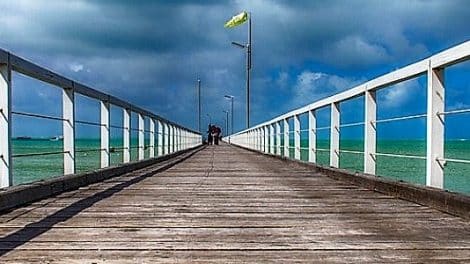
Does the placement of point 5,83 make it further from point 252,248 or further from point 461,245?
point 461,245

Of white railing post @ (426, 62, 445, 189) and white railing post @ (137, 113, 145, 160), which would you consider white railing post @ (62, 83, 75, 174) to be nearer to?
white railing post @ (426, 62, 445, 189)

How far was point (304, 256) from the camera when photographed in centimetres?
243

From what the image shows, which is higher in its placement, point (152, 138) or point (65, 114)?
point (65, 114)

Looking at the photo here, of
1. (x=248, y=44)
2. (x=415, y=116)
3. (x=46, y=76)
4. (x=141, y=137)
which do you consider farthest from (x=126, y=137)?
(x=248, y=44)

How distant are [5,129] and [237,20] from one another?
25.1 metres

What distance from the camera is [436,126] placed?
12.6 feet

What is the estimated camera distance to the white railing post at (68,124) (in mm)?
5277

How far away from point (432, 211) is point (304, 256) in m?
1.55

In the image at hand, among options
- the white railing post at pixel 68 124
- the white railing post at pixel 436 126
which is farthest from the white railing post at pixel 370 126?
the white railing post at pixel 68 124

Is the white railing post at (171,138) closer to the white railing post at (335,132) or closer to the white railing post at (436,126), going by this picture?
the white railing post at (335,132)

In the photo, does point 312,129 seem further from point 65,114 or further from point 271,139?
point 271,139

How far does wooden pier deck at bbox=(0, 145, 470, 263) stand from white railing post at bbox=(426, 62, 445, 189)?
0.94ft

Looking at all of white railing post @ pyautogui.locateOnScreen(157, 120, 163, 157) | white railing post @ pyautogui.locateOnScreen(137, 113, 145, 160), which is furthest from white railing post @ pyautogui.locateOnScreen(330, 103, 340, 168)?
white railing post @ pyautogui.locateOnScreen(157, 120, 163, 157)

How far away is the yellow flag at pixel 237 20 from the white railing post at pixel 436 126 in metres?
24.6
